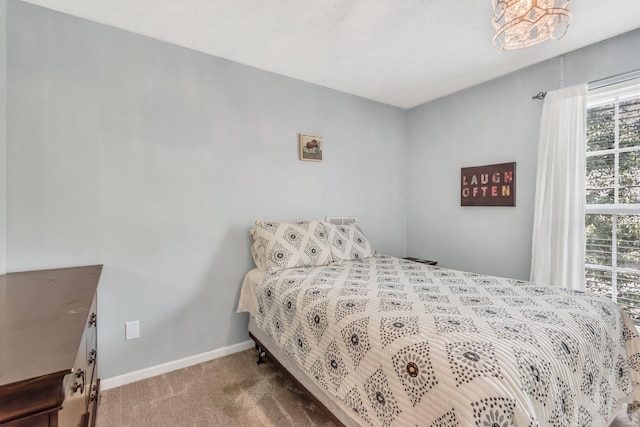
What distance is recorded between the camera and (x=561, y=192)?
2229 millimetres

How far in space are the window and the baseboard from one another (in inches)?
111

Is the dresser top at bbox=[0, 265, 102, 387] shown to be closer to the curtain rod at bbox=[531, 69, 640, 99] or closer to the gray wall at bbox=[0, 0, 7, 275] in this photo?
the gray wall at bbox=[0, 0, 7, 275]

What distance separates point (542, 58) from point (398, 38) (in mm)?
1267

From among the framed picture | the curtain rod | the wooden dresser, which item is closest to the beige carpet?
the wooden dresser

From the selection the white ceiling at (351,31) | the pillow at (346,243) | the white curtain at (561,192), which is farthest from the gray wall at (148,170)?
the white curtain at (561,192)

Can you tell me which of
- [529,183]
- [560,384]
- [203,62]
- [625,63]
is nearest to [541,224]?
[529,183]

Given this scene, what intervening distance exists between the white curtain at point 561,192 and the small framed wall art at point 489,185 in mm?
266

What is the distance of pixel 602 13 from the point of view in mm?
1772

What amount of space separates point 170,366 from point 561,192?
3.23m

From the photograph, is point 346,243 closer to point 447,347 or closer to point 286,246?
point 286,246

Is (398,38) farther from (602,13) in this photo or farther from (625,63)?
(625,63)

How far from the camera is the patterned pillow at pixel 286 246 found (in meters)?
2.25

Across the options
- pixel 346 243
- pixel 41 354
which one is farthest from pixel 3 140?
pixel 346 243

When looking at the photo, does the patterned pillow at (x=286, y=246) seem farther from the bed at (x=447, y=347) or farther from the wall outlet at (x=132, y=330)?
the wall outlet at (x=132, y=330)
